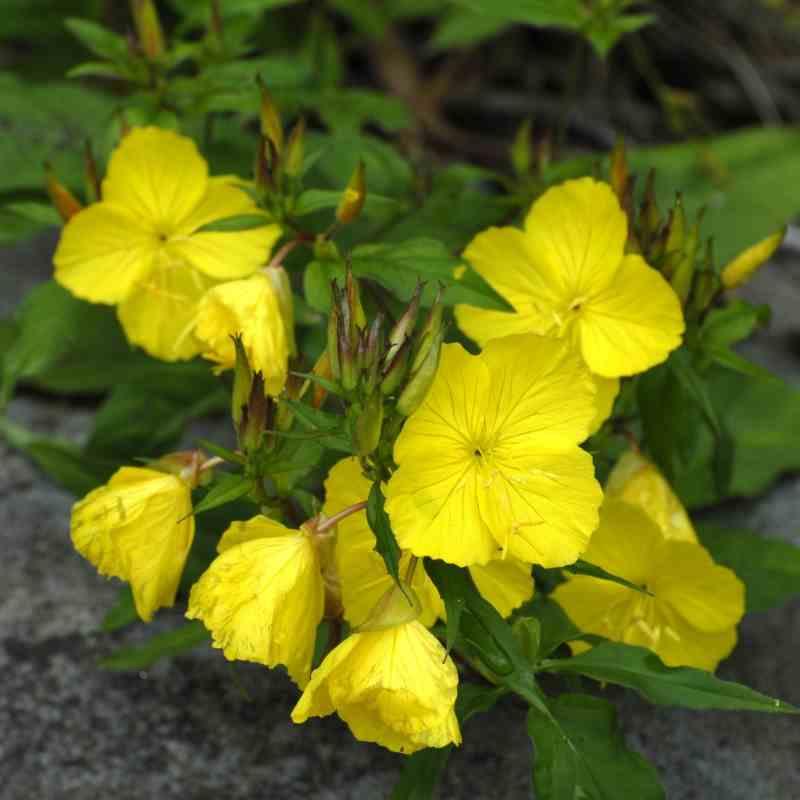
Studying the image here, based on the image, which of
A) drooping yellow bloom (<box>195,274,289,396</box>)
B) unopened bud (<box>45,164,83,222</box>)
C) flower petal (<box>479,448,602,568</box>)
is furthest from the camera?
unopened bud (<box>45,164,83,222</box>)

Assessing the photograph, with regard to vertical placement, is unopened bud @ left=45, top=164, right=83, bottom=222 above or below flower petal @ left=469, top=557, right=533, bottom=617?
above

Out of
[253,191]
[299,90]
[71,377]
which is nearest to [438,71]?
[299,90]

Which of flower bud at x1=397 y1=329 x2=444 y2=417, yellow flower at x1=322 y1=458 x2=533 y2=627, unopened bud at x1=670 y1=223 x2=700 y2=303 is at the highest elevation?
flower bud at x1=397 y1=329 x2=444 y2=417

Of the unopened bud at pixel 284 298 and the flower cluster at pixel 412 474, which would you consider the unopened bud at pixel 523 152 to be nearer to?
the flower cluster at pixel 412 474

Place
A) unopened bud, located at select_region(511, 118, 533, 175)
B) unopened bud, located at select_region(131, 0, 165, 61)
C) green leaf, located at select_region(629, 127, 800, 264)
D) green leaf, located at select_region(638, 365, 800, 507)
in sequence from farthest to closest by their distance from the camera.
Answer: green leaf, located at select_region(629, 127, 800, 264) < unopened bud, located at select_region(511, 118, 533, 175) < unopened bud, located at select_region(131, 0, 165, 61) < green leaf, located at select_region(638, 365, 800, 507)

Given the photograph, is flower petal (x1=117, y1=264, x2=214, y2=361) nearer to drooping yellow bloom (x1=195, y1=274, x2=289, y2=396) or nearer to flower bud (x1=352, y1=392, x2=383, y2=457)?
drooping yellow bloom (x1=195, y1=274, x2=289, y2=396)

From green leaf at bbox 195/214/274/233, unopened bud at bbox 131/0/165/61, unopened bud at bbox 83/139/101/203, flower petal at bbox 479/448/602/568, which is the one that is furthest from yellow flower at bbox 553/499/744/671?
unopened bud at bbox 131/0/165/61

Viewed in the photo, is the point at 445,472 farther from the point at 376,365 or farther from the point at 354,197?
the point at 354,197

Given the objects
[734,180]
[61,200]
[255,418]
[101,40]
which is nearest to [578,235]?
[255,418]
